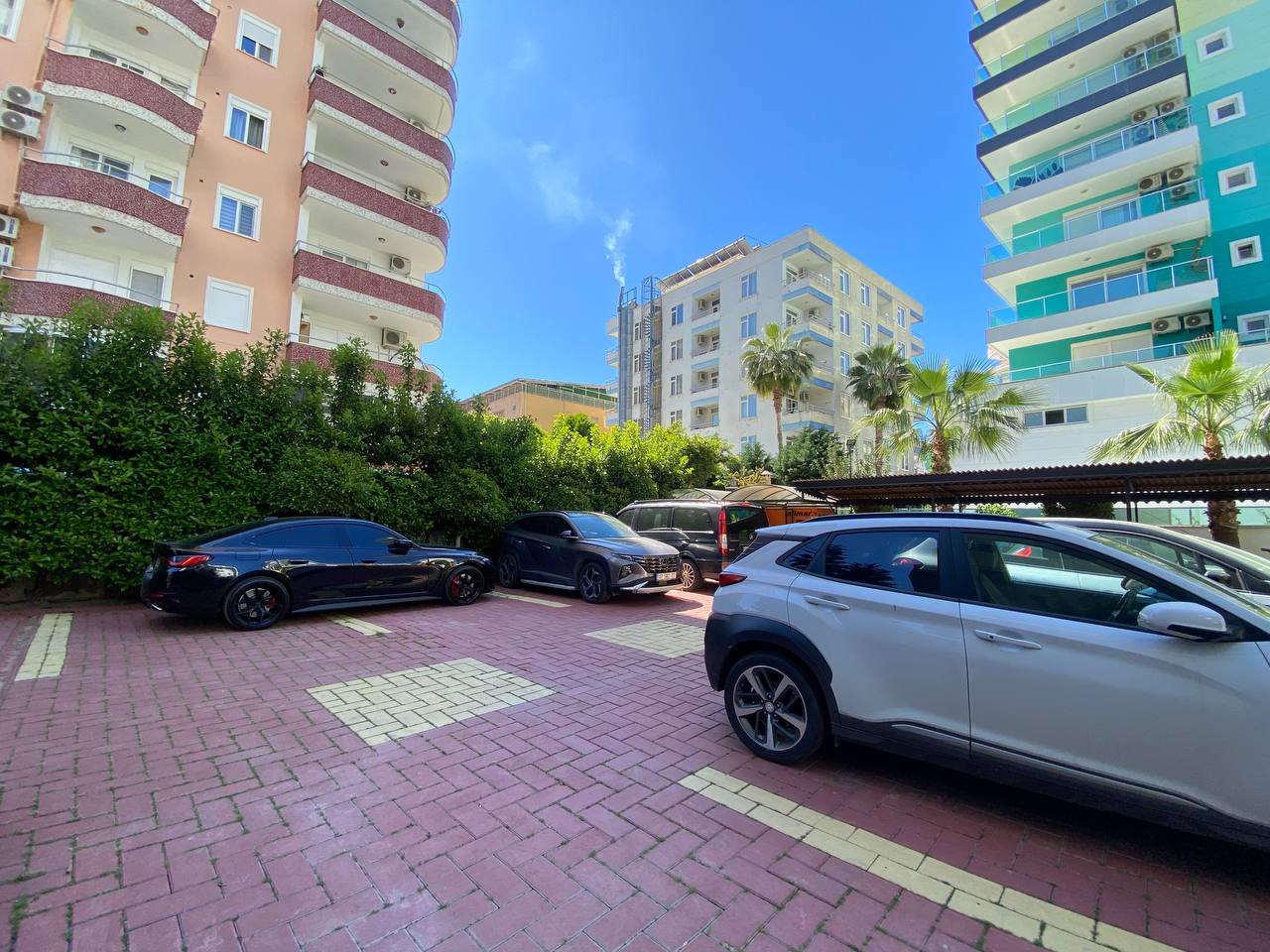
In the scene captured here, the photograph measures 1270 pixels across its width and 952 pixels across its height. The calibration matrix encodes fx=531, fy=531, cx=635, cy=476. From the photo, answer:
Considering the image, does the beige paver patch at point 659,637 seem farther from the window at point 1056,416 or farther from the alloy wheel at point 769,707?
the window at point 1056,416

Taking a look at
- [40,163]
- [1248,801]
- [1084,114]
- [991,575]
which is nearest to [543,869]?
[991,575]

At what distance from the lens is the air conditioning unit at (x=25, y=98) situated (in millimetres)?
12406

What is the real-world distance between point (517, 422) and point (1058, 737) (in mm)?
11050

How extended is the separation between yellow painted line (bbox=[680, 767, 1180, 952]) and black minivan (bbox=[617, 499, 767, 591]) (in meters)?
7.37

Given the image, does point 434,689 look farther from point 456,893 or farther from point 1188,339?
point 1188,339

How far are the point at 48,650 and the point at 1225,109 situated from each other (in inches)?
1378

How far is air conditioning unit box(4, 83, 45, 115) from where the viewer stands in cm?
1241

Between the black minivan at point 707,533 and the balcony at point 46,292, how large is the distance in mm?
12439

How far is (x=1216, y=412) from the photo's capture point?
450 inches

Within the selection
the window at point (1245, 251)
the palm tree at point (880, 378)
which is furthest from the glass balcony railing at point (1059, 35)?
the palm tree at point (880, 378)

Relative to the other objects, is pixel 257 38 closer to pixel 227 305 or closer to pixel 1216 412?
pixel 227 305

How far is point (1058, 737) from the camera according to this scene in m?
2.53

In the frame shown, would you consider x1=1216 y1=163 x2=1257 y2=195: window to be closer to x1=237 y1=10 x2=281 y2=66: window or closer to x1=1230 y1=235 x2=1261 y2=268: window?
x1=1230 y1=235 x2=1261 y2=268: window

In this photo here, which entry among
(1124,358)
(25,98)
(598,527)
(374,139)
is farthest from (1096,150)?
(25,98)
